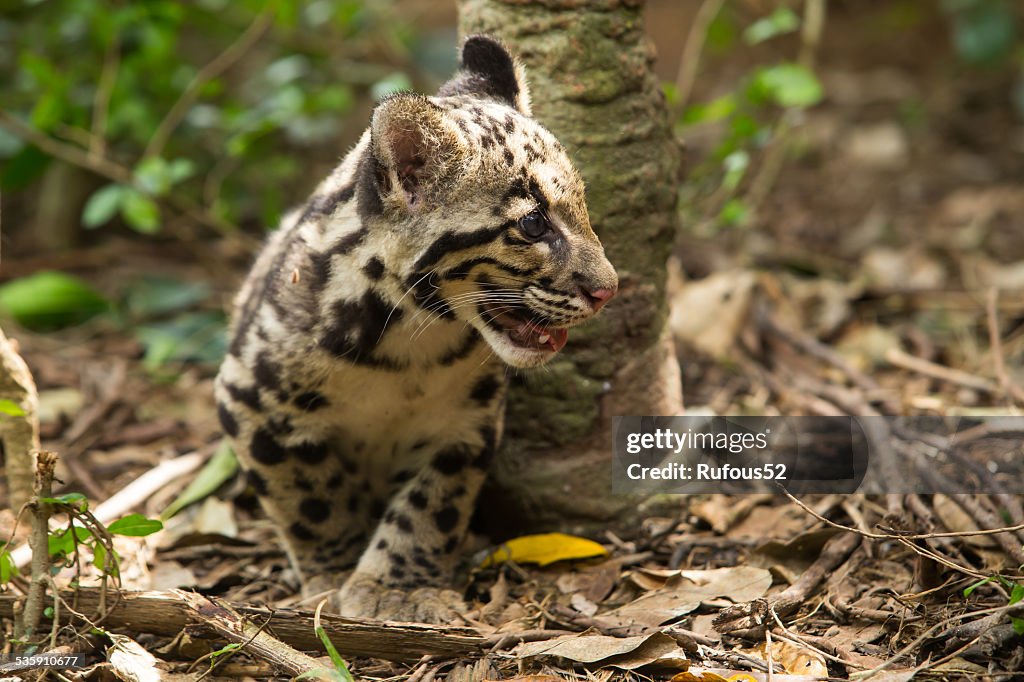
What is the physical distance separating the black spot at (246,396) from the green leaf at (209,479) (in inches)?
35.7

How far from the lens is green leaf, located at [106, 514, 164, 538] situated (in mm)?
4074

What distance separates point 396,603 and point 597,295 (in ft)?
5.81

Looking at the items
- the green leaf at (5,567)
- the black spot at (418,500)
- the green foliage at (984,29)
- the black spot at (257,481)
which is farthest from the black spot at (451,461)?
the green foliage at (984,29)

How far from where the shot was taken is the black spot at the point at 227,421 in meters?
5.13

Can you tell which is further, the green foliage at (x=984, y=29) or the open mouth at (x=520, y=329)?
the green foliage at (x=984, y=29)

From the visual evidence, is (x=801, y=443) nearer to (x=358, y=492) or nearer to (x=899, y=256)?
(x=358, y=492)

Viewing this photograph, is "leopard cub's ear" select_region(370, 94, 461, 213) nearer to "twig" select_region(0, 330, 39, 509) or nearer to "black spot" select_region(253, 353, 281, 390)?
"black spot" select_region(253, 353, 281, 390)

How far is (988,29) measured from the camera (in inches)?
429

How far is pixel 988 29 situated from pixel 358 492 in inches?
348

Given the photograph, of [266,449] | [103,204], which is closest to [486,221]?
[266,449]

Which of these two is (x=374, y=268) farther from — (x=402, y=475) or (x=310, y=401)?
(x=402, y=475)

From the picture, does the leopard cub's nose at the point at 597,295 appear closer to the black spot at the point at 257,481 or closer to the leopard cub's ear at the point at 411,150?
the leopard cub's ear at the point at 411,150

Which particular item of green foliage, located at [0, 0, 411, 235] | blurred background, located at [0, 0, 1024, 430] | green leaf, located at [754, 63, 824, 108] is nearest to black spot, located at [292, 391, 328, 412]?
blurred background, located at [0, 0, 1024, 430]

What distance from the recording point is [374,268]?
445 cm
